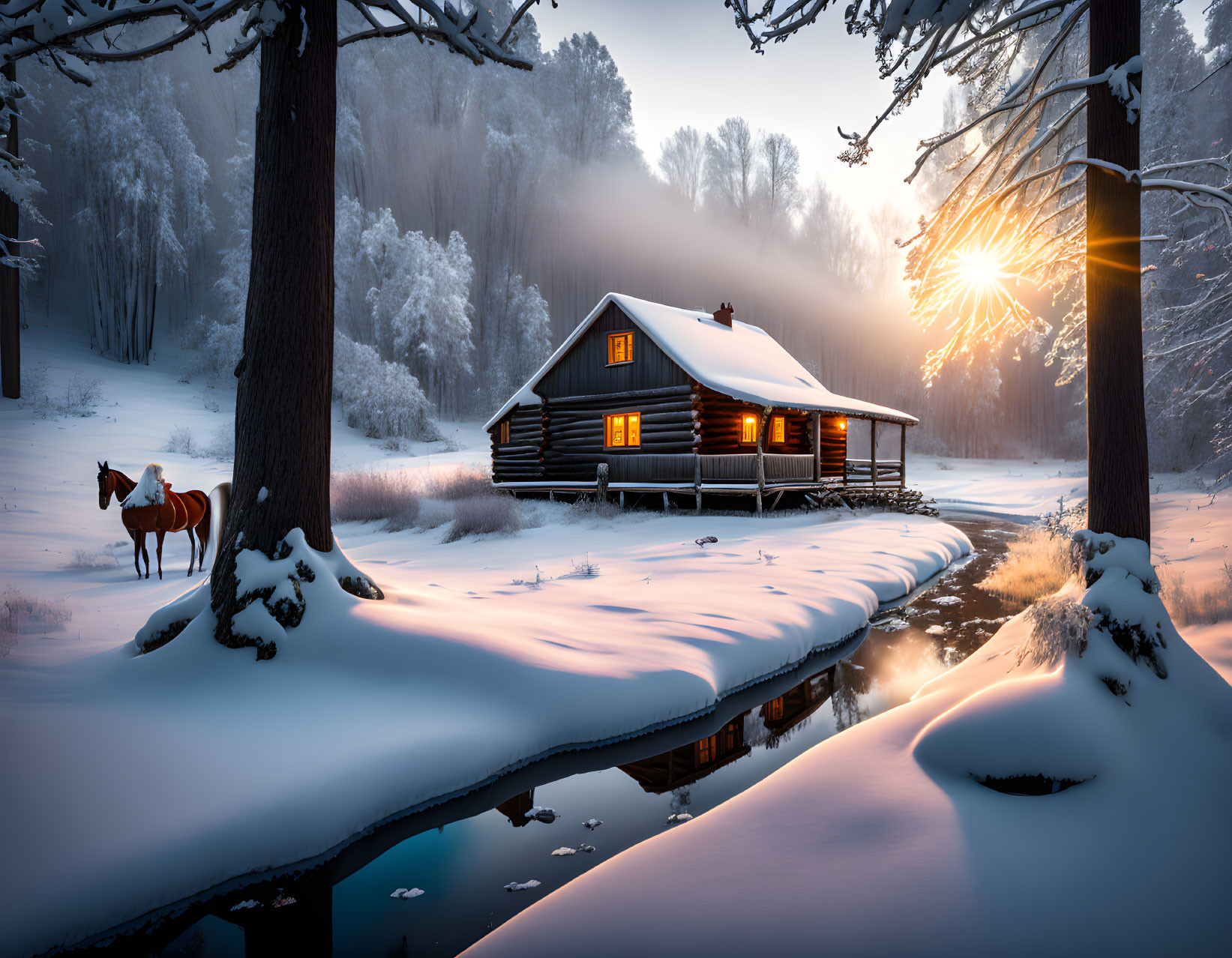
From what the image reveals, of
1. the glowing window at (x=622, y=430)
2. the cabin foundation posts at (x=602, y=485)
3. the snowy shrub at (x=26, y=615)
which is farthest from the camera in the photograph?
the glowing window at (x=622, y=430)

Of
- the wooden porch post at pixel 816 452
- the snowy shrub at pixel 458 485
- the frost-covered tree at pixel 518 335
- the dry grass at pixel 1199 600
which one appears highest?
the frost-covered tree at pixel 518 335

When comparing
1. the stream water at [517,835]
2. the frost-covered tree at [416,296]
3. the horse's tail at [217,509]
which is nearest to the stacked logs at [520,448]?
the horse's tail at [217,509]

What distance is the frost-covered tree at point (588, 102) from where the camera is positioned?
2029 inches

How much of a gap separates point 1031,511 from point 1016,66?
113ft

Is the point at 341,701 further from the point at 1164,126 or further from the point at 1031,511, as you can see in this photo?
the point at 1164,126

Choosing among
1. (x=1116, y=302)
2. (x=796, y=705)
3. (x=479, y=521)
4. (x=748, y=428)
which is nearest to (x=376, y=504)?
(x=479, y=521)

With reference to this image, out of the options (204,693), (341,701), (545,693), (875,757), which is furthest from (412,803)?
(875,757)

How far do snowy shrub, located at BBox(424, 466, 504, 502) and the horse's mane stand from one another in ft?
38.1

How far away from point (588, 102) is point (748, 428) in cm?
4402

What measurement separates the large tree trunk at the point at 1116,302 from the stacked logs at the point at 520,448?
63.0 feet

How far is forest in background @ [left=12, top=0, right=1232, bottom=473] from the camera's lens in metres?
31.7

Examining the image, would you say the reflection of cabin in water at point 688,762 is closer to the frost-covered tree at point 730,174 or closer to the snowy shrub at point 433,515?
the snowy shrub at point 433,515

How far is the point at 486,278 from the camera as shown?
45688 millimetres

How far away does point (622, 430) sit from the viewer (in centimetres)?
2141
